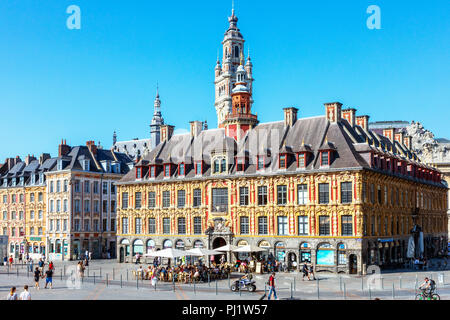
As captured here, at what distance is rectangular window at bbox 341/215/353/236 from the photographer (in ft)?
164

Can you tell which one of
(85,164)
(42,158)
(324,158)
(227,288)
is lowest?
(227,288)

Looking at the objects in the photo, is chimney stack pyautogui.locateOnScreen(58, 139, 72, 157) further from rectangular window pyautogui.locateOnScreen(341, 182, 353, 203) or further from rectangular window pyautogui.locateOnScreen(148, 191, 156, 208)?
rectangular window pyautogui.locateOnScreen(341, 182, 353, 203)

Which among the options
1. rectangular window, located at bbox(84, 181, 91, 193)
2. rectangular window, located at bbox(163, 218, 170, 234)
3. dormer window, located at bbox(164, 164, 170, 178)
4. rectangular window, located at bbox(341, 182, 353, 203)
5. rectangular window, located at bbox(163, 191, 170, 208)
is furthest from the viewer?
rectangular window, located at bbox(84, 181, 91, 193)

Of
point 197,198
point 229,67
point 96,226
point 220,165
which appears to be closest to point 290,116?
point 220,165

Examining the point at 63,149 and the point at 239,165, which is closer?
the point at 239,165

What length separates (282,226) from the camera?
54438 mm

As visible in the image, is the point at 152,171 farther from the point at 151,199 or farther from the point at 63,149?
the point at 63,149

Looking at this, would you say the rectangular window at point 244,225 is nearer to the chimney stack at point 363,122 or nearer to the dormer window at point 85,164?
the chimney stack at point 363,122

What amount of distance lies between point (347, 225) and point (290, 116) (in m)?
15.0

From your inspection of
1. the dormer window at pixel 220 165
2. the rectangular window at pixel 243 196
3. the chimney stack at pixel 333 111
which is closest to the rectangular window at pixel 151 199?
the dormer window at pixel 220 165

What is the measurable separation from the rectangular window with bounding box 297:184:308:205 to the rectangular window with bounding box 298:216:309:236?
4.98 feet

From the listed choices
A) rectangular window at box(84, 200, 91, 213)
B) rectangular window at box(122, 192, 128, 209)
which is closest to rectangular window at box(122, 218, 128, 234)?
rectangular window at box(122, 192, 128, 209)
